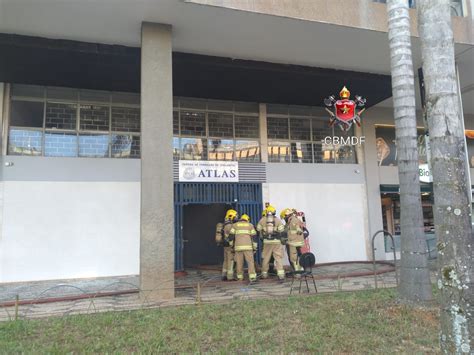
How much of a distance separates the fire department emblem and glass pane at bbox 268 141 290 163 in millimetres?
1879

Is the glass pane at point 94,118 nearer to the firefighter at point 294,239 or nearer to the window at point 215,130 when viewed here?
the window at point 215,130

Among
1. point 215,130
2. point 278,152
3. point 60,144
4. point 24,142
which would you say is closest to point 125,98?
point 60,144

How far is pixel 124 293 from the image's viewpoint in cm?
911

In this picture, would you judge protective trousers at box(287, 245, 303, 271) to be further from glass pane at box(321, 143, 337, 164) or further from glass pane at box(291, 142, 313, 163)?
glass pane at box(321, 143, 337, 164)

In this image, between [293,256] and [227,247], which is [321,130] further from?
[227,247]

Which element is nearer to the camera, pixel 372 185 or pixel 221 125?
pixel 221 125

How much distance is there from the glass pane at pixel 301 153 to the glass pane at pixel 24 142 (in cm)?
840

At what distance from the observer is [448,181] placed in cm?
331

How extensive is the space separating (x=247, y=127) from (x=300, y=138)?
2.11 metres

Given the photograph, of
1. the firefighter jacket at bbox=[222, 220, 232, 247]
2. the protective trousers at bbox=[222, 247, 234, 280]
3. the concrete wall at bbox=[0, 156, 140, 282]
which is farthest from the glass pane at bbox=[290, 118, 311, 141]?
the protective trousers at bbox=[222, 247, 234, 280]

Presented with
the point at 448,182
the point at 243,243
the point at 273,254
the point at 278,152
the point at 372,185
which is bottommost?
the point at 273,254

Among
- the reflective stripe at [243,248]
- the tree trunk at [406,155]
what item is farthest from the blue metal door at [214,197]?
the tree trunk at [406,155]

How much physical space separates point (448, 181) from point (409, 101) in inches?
164

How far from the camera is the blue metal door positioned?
1337cm
